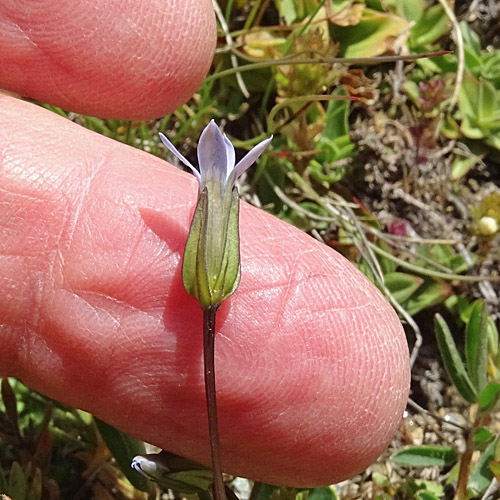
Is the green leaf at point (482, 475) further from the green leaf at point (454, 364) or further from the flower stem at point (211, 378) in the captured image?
the flower stem at point (211, 378)

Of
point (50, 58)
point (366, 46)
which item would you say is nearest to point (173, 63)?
point (50, 58)

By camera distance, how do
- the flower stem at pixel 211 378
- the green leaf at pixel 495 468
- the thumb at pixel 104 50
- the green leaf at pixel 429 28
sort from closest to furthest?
the flower stem at pixel 211 378
the thumb at pixel 104 50
the green leaf at pixel 495 468
the green leaf at pixel 429 28

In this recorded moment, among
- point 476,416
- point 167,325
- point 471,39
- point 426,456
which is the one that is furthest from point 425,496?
point 471,39

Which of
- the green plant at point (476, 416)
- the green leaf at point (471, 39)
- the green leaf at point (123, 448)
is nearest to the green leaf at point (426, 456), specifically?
the green plant at point (476, 416)

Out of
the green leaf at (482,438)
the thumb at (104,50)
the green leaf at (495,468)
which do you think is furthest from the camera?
the green leaf at (482,438)

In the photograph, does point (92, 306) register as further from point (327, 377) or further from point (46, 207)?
point (327, 377)

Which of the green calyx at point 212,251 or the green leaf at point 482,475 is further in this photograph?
the green leaf at point 482,475

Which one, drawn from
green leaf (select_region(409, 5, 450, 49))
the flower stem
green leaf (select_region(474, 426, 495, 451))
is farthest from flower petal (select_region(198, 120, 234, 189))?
green leaf (select_region(409, 5, 450, 49))

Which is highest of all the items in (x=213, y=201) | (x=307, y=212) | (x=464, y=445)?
(x=213, y=201)
